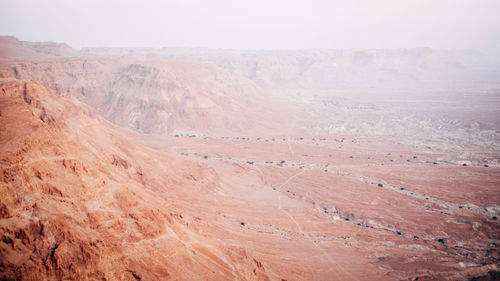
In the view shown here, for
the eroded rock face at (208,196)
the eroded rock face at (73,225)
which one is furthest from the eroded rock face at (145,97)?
the eroded rock face at (73,225)

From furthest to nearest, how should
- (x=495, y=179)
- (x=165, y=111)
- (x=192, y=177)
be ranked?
(x=165, y=111) → (x=495, y=179) → (x=192, y=177)

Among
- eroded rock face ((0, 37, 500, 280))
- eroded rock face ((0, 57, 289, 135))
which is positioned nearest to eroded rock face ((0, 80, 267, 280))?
eroded rock face ((0, 37, 500, 280))

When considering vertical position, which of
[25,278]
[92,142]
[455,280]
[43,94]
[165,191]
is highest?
[43,94]

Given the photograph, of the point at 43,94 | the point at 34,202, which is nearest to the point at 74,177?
the point at 34,202

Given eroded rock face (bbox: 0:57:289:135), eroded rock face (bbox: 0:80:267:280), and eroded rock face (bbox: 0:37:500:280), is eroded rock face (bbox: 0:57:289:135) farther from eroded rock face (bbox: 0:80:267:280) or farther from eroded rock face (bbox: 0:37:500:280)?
eroded rock face (bbox: 0:80:267:280)

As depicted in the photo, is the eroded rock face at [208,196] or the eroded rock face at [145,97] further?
the eroded rock face at [145,97]

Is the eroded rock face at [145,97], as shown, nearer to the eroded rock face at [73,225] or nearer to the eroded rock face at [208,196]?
the eroded rock face at [208,196]

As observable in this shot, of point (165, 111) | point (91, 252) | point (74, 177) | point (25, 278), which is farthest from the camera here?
point (165, 111)

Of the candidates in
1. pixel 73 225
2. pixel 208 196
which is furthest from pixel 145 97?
pixel 73 225

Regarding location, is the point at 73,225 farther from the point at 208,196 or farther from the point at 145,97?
the point at 145,97

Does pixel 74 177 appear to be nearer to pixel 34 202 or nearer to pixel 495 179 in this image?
pixel 34 202

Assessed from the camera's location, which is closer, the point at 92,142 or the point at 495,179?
the point at 92,142
